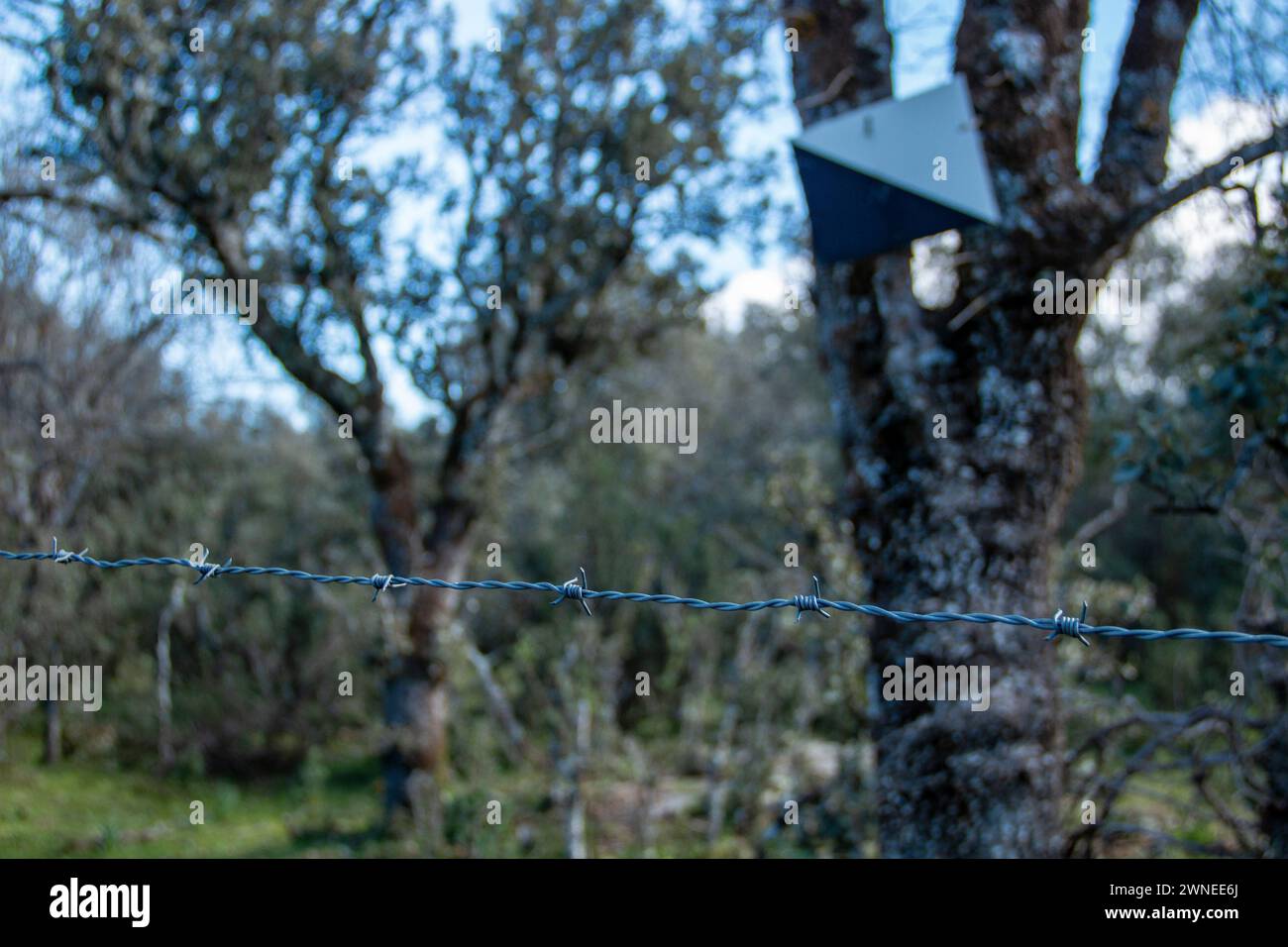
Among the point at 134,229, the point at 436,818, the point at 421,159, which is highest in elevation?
the point at 421,159

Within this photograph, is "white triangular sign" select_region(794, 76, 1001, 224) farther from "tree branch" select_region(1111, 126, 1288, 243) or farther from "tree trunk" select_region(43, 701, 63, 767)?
"tree trunk" select_region(43, 701, 63, 767)

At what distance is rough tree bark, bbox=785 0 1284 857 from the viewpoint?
12.8 ft

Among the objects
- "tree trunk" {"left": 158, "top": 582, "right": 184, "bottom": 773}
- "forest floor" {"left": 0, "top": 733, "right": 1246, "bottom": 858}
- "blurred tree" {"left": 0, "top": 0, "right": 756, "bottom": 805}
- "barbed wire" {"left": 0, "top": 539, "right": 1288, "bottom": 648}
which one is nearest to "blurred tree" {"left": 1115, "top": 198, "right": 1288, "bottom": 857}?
"forest floor" {"left": 0, "top": 733, "right": 1246, "bottom": 858}

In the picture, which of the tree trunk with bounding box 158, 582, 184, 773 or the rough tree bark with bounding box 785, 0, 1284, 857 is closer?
the rough tree bark with bounding box 785, 0, 1284, 857

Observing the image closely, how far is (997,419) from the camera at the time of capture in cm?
399

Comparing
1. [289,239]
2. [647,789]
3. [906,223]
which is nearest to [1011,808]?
[906,223]

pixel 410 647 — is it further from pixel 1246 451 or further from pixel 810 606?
pixel 810 606

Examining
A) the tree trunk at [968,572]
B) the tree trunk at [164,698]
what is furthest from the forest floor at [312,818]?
the tree trunk at [968,572]

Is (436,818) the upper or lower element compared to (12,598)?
lower

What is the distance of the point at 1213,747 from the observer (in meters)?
6.53

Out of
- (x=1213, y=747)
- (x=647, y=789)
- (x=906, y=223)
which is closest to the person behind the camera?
(x=906, y=223)

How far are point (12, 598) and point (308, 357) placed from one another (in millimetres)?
4301
